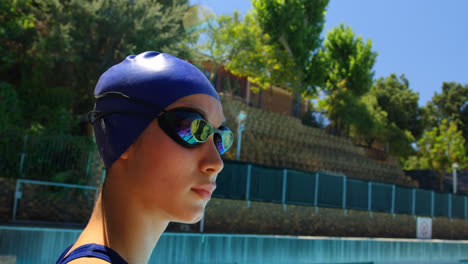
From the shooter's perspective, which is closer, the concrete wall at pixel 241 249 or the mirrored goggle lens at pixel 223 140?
the mirrored goggle lens at pixel 223 140

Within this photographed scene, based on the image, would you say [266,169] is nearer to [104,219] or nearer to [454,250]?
[454,250]

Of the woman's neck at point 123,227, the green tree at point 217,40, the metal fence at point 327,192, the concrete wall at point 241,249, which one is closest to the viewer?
the woman's neck at point 123,227

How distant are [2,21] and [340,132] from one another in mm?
26297

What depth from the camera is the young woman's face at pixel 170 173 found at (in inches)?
49.1

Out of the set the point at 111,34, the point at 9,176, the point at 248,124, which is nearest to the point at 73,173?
the point at 9,176

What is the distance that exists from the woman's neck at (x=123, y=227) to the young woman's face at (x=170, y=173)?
0.03m

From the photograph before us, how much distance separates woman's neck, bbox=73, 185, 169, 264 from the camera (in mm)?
1229

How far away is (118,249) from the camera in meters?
1.22

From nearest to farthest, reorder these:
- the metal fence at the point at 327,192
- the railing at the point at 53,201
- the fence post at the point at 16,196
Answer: the fence post at the point at 16,196, the railing at the point at 53,201, the metal fence at the point at 327,192

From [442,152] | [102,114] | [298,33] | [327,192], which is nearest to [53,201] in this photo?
[327,192]

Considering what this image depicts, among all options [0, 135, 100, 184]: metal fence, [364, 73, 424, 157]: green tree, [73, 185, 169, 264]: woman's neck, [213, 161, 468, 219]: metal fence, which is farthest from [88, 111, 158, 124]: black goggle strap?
[364, 73, 424, 157]: green tree

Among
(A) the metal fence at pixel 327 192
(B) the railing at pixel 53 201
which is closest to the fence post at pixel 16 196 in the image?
(B) the railing at pixel 53 201

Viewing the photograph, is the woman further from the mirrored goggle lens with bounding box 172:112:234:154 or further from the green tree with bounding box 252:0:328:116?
the green tree with bounding box 252:0:328:116

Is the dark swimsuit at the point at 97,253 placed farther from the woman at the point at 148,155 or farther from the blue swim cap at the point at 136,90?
the blue swim cap at the point at 136,90
